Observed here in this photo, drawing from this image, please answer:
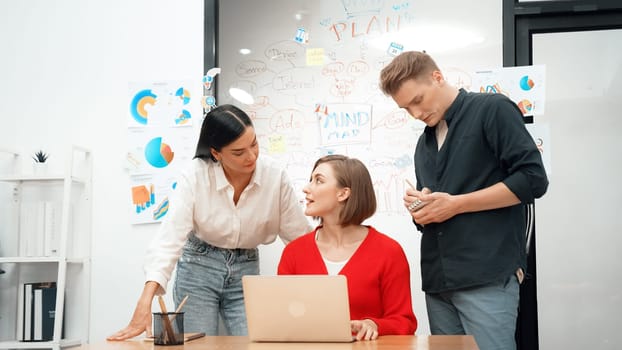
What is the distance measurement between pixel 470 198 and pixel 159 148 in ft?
5.45

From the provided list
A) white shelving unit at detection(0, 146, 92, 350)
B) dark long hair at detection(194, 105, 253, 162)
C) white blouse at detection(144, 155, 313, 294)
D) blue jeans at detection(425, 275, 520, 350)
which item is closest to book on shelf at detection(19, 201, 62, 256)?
white shelving unit at detection(0, 146, 92, 350)

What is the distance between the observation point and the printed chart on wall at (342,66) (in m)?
3.23

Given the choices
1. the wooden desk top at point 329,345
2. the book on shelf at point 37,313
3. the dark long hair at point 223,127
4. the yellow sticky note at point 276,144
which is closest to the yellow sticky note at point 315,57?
the yellow sticky note at point 276,144

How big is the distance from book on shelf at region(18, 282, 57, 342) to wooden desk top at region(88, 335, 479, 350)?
150 cm

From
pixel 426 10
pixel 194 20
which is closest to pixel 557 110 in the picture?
pixel 426 10

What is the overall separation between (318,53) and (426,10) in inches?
21.5

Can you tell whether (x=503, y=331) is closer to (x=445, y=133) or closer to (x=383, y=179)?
(x=445, y=133)

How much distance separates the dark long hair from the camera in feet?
7.72

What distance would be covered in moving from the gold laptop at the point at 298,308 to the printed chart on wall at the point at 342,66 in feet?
5.19

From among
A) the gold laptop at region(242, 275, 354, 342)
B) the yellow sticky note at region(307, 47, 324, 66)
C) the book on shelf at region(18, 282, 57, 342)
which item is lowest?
the book on shelf at region(18, 282, 57, 342)

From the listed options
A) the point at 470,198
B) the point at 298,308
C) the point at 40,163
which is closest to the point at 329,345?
the point at 298,308

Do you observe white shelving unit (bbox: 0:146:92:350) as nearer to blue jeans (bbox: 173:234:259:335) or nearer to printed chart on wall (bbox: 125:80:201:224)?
printed chart on wall (bbox: 125:80:201:224)

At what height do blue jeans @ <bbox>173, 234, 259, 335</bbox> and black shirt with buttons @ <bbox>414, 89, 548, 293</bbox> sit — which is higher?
black shirt with buttons @ <bbox>414, 89, 548, 293</bbox>

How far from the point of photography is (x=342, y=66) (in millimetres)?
3344
